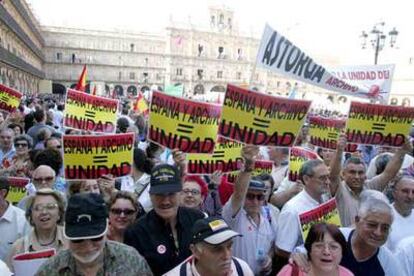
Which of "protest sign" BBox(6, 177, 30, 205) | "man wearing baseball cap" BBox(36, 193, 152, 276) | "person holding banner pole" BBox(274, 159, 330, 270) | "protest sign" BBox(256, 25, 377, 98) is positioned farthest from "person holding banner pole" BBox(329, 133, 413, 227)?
"protest sign" BBox(6, 177, 30, 205)

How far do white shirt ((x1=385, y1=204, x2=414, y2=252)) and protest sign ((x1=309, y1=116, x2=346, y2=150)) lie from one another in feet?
8.95

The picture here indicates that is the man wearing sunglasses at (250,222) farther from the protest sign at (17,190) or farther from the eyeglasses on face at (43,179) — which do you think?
the protest sign at (17,190)

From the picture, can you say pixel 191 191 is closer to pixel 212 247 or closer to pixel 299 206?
pixel 299 206

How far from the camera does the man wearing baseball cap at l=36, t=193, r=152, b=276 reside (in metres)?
2.69

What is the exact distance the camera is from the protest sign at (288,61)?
5.12 meters

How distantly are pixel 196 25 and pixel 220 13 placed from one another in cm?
1066

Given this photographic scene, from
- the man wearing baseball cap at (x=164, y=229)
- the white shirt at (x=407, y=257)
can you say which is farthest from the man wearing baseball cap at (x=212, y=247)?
the white shirt at (x=407, y=257)

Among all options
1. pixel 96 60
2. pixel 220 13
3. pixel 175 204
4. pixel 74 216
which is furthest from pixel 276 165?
pixel 220 13

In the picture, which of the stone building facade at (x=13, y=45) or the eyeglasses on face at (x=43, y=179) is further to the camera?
the stone building facade at (x=13, y=45)

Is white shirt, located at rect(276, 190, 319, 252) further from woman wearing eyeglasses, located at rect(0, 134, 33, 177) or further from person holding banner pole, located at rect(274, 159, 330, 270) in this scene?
woman wearing eyeglasses, located at rect(0, 134, 33, 177)

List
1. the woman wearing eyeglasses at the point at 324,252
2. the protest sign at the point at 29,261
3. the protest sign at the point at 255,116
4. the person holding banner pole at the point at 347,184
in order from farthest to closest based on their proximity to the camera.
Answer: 1. the person holding banner pole at the point at 347,184
2. the protest sign at the point at 255,116
3. the protest sign at the point at 29,261
4. the woman wearing eyeglasses at the point at 324,252

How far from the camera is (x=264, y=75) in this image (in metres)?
89.5

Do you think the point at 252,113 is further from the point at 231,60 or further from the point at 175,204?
the point at 231,60

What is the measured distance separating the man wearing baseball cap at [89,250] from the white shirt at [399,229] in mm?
2251
